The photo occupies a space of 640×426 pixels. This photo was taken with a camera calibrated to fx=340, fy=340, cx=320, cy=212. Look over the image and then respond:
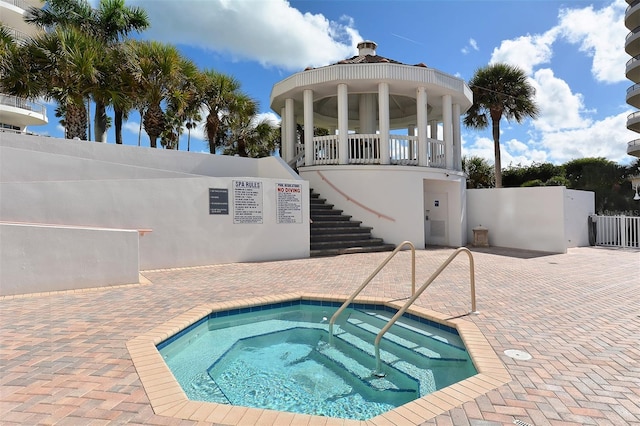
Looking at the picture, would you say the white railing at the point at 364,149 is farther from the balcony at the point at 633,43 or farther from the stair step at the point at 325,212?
the balcony at the point at 633,43

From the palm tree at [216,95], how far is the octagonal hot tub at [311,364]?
1545cm

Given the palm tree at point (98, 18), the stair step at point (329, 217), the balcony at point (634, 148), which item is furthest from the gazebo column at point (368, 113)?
the balcony at point (634, 148)

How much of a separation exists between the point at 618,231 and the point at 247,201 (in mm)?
15446

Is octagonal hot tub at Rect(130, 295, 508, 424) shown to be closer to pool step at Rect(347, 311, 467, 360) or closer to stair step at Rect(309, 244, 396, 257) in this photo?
pool step at Rect(347, 311, 467, 360)

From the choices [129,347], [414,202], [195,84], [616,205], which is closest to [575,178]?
[616,205]

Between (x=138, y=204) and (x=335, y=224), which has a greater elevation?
(x=138, y=204)

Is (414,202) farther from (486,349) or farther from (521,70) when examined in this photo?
(521,70)

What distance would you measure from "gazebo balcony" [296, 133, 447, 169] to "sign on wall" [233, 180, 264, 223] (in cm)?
451

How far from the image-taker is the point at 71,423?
2.29 metres

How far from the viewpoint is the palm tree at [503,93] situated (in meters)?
19.6

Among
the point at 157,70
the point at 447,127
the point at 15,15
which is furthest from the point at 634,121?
the point at 15,15

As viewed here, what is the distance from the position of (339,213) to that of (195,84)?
31.5 feet

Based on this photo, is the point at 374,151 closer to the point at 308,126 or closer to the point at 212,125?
the point at 308,126

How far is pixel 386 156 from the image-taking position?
502 inches
